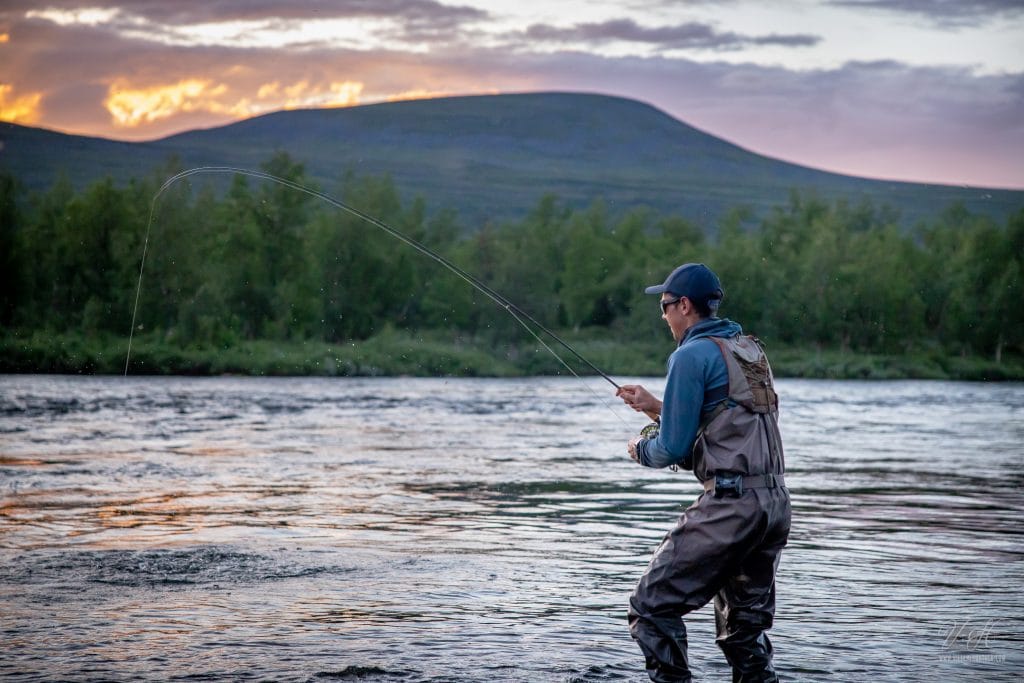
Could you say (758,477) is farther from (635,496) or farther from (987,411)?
(987,411)

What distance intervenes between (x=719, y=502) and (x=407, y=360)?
61306 mm

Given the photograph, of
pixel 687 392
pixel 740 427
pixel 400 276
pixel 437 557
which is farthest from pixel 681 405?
pixel 400 276

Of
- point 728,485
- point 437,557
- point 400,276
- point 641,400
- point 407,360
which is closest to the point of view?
point 728,485

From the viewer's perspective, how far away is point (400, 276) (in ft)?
298

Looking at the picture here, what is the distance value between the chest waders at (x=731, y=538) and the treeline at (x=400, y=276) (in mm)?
62596

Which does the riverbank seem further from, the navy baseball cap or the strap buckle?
the strap buckle

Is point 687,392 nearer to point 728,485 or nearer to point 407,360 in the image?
point 728,485

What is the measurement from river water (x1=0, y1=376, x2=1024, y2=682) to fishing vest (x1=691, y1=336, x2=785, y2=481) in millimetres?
1610

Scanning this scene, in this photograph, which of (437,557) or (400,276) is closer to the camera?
(437,557)

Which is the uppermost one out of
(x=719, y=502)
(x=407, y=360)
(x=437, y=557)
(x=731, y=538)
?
(x=719, y=502)

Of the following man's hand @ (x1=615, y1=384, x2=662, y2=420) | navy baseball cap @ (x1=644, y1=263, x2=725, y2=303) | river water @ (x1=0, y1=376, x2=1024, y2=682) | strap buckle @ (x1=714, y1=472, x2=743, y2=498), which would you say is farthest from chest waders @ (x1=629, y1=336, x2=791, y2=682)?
river water @ (x1=0, y1=376, x2=1024, y2=682)

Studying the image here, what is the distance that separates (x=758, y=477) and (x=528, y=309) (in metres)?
81.4

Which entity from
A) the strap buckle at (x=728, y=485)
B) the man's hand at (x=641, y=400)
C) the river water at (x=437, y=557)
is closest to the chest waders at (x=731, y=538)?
the strap buckle at (x=728, y=485)

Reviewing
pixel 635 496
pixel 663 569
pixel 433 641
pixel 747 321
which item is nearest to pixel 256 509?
pixel 635 496
